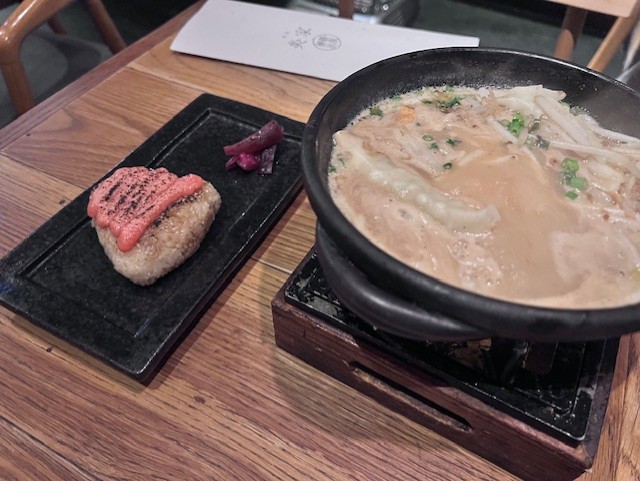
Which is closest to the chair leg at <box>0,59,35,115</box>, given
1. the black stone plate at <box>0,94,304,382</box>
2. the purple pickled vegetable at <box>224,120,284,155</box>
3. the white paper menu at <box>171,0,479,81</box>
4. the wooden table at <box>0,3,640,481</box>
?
the white paper menu at <box>171,0,479,81</box>

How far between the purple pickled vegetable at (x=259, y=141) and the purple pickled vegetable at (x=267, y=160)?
0.04 ft

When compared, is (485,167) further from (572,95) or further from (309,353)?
(309,353)

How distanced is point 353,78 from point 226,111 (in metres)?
0.76

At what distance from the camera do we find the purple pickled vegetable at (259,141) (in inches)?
60.9

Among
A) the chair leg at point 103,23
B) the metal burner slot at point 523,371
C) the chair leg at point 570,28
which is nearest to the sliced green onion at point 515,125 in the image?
the metal burner slot at point 523,371

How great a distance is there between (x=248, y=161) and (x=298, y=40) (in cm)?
77

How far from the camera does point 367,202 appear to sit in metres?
0.94

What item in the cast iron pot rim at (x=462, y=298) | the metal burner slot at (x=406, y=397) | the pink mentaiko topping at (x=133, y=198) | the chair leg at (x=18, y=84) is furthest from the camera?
the chair leg at (x=18, y=84)

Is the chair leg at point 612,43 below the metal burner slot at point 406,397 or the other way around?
the other way around

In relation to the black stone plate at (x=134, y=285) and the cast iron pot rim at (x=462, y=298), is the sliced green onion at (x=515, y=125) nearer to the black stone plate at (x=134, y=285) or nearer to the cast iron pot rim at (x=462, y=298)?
the cast iron pot rim at (x=462, y=298)

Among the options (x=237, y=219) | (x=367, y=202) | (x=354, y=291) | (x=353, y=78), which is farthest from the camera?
(x=237, y=219)

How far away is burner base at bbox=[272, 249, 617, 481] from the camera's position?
885 mm

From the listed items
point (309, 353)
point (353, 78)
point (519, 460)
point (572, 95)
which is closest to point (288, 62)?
point (353, 78)

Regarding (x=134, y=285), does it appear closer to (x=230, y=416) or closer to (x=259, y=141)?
(x=230, y=416)
